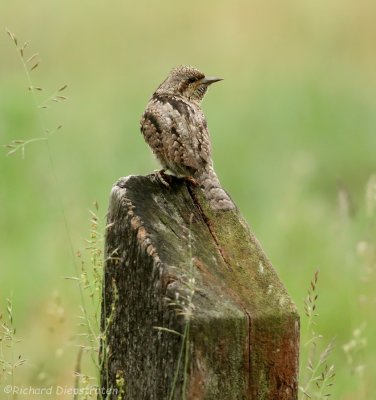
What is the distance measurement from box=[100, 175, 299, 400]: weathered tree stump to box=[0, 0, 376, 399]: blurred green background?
1214 millimetres

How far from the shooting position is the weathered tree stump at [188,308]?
3184 millimetres

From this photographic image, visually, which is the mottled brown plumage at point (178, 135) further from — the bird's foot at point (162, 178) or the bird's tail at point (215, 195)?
the bird's foot at point (162, 178)

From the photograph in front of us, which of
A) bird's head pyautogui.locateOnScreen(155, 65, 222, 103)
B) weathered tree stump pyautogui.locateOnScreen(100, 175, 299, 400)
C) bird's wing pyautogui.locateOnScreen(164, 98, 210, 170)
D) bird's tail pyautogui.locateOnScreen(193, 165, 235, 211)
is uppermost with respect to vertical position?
bird's head pyautogui.locateOnScreen(155, 65, 222, 103)

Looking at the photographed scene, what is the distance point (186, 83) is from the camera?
586 cm

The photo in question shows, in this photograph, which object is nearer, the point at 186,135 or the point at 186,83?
the point at 186,135

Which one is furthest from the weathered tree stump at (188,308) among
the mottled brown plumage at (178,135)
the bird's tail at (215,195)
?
the mottled brown plumage at (178,135)

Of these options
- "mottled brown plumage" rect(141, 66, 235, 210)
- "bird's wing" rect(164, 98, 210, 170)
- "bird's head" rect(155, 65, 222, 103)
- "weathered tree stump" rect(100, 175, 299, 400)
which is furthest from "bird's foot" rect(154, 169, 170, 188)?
"bird's head" rect(155, 65, 222, 103)

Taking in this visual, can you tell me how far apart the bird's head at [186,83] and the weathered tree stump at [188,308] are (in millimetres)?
2215

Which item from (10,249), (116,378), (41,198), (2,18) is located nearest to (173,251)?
(116,378)

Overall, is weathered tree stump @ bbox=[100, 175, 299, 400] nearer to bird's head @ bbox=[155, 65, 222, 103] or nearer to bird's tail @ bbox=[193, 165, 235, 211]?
bird's tail @ bbox=[193, 165, 235, 211]

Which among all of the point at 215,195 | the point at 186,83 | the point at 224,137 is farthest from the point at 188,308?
the point at 224,137

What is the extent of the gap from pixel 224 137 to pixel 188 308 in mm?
8489

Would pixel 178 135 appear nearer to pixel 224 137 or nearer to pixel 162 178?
pixel 162 178

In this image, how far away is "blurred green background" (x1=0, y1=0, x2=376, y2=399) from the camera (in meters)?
7.56
